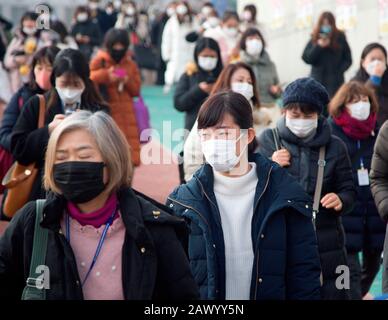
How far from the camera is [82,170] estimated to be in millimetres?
3666

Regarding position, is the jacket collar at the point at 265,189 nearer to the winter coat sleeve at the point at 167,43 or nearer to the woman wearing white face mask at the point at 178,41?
the woman wearing white face mask at the point at 178,41

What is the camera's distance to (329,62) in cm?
1235

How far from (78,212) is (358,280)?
3.09 metres

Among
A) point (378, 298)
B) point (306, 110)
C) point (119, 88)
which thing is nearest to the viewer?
point (378, 298)

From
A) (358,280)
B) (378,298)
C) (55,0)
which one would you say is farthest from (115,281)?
(55,0)

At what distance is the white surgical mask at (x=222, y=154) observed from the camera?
14.9 feet

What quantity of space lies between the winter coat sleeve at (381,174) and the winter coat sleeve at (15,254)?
2.61 m

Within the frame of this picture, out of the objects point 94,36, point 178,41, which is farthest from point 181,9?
point 94,36

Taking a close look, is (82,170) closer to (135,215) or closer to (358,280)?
(135,215)

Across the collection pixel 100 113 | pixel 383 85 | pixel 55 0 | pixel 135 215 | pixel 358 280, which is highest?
pixel 55 0

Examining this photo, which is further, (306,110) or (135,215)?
(306,110)

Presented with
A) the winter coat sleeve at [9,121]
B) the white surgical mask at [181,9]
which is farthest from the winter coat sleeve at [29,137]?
the white surgical mask at [181,9]

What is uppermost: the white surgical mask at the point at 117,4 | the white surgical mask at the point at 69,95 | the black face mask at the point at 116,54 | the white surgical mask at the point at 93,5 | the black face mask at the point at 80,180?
the white surgical mask at the point at 117,4

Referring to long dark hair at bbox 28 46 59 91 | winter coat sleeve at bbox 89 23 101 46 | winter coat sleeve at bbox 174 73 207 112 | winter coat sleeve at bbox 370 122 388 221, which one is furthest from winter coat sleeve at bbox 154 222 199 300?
winter coat sleeve at bbox 89 23 101 46
